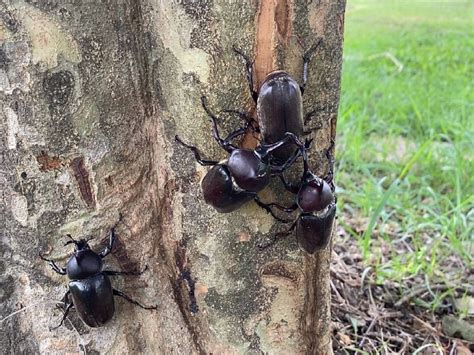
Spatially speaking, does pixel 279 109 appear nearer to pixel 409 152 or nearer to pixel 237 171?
pixel 237 171

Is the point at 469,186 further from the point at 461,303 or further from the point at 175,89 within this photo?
the point at 175,89

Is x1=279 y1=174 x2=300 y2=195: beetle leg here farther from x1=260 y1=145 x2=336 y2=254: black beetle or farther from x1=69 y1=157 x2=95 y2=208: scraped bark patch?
x1=69 y1=157 x2=95 y2=208: scraped bark patch

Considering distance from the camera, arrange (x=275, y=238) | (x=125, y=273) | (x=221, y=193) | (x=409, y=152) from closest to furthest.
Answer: (x=221, y=193) → (x=275, y=238) → (x=125, y=273) → (x=409, y=152)

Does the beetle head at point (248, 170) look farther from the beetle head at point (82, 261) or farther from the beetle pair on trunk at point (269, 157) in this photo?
the beetle head at point (82, 261)

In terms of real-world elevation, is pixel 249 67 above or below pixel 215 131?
above

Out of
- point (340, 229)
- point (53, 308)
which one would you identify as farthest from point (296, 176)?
point (340, 229)

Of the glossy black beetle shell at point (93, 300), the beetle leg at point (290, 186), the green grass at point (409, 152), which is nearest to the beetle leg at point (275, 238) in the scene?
the beetle leg at point (290, 186)

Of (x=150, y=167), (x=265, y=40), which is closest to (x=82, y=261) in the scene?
(x=150, y=167)
